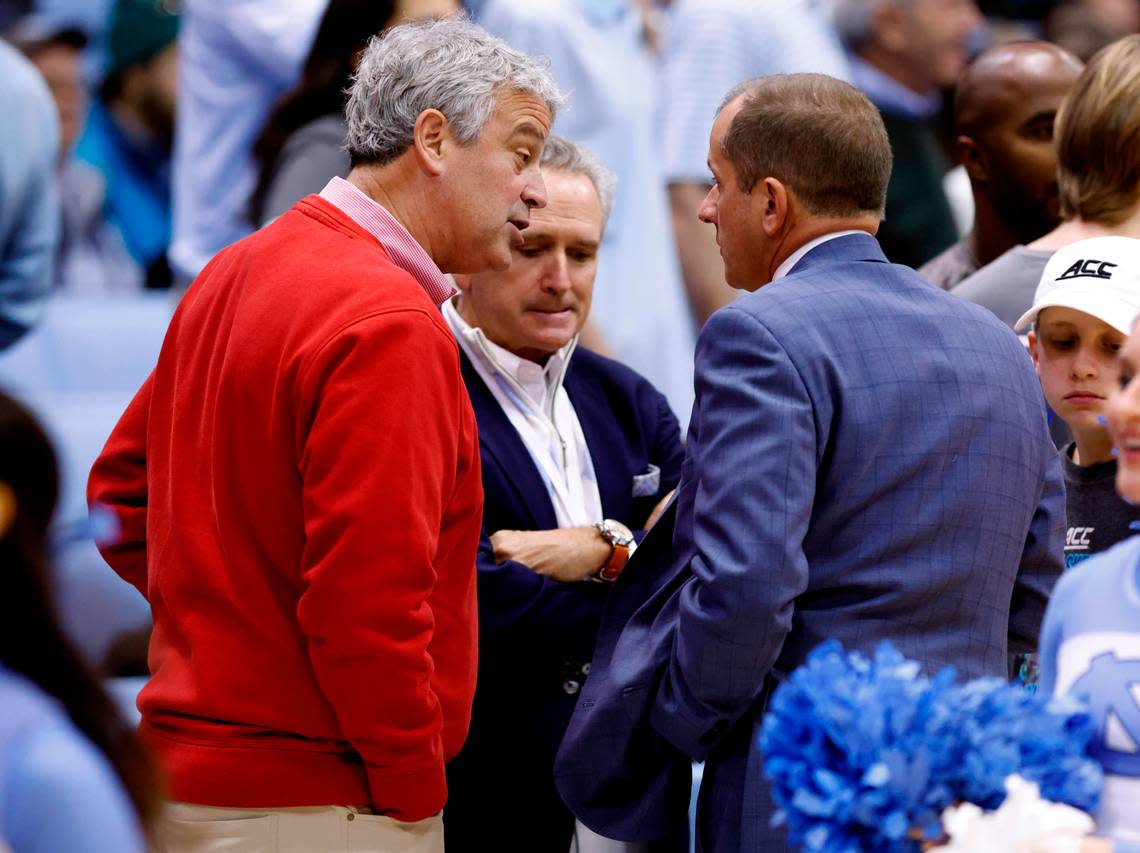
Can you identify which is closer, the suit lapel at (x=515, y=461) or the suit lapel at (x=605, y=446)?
the suit lapel at (x=515, y=461)

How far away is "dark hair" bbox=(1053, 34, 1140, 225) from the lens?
3.35 metres

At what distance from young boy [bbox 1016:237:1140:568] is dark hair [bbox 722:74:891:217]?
0.48 metres

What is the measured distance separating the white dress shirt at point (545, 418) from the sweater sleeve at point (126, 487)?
635mm

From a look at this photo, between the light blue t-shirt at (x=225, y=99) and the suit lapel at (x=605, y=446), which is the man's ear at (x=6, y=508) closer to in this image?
the suit lapel at (x=605, y=446)

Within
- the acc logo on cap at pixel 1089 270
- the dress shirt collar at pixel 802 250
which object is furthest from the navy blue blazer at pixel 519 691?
the acc logo on cap at pixel 1089 270

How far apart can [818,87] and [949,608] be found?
32.7 inches

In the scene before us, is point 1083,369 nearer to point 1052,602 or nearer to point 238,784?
point 1052,602

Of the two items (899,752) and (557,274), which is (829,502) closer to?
(899,752)

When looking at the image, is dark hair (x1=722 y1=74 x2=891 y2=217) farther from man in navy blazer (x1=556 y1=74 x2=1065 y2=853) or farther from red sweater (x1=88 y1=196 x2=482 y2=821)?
red sweater (x1=88 y1=196 x2=482 y2=821)

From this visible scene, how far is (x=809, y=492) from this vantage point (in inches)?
96.7

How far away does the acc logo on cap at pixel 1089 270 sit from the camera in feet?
9.80

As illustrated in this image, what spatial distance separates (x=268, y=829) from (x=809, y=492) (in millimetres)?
932

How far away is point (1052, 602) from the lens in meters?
2.17

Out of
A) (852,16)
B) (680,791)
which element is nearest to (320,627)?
(680,791)
